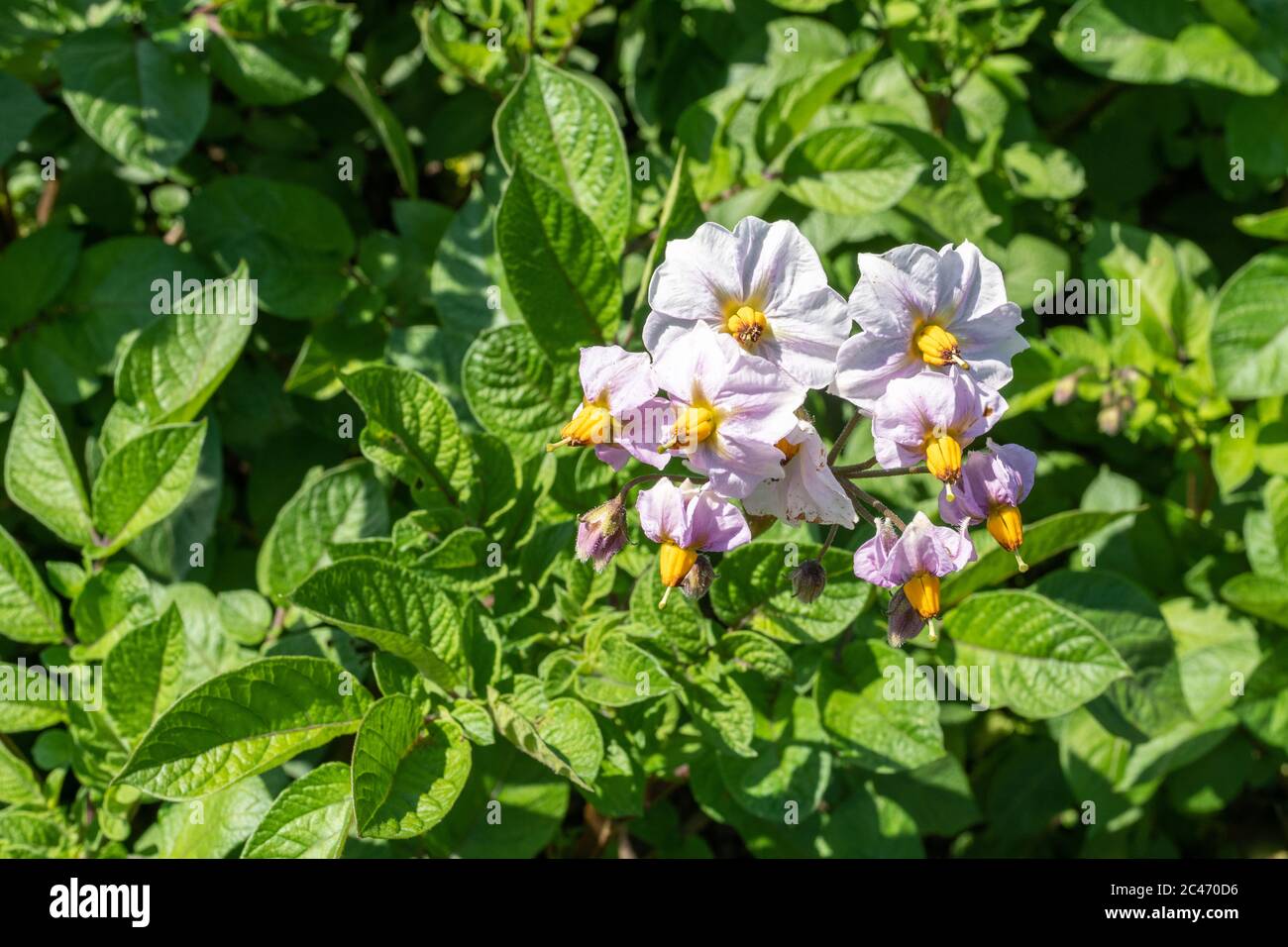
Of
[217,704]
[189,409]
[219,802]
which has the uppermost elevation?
[189,409]

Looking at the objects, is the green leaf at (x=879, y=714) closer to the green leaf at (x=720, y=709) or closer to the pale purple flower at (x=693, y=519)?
the green leaf at (x=720, y=709)

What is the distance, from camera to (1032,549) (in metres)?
1.76

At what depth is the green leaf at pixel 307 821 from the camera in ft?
4.59

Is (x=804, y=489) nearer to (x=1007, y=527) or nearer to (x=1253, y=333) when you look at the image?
(x=1007, y=527)

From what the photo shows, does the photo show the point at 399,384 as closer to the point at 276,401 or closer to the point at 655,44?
the point at 276,401

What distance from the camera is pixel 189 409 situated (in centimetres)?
184

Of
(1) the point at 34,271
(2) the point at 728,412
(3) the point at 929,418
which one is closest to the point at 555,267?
(2) the point at 728,412

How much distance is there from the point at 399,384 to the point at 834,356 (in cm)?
60

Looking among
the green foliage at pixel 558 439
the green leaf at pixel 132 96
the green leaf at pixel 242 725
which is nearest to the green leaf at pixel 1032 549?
the green foliage at pixel 558 439

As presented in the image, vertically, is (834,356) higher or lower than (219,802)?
higher

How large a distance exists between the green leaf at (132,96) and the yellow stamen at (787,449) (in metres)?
1.35

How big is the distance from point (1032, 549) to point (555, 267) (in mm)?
848
